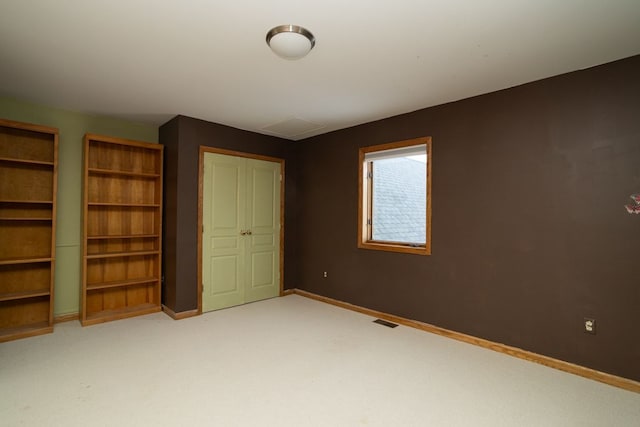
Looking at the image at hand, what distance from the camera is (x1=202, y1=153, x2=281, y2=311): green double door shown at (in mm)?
4094

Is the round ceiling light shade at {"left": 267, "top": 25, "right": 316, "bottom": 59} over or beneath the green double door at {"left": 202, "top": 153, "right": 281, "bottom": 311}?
over

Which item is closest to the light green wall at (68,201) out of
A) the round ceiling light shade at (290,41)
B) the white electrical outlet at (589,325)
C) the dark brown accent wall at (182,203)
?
the dark brown accent wall at (182,203)

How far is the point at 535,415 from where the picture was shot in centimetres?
199

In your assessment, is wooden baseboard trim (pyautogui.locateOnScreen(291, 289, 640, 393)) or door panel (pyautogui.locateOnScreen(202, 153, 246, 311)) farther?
door panel (pyautogui.locateOnScreen(202, 153, 246, 311))

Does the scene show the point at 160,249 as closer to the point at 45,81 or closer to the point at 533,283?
the point at 45,81

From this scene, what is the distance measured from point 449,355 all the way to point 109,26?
363cm

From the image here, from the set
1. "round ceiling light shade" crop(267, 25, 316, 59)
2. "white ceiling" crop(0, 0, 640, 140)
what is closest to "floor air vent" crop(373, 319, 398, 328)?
"white ceiling" crop(0, 0, 640, 140)

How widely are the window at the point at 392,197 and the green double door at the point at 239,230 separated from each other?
1.41m

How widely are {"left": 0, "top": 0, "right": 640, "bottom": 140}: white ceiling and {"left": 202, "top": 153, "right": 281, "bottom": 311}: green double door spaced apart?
3.55 feet

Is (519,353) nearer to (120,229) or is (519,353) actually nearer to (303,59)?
(303,59)

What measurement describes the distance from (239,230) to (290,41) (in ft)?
9.33

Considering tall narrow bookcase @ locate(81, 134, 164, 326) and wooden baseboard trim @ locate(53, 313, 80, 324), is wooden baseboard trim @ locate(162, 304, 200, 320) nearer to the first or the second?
tall narrow bookcase @ locate(81, 134, 164, 326)

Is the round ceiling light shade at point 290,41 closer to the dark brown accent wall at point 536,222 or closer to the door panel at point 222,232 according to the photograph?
the dark brown accent wall at point 536,222

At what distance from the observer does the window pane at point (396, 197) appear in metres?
3.95
